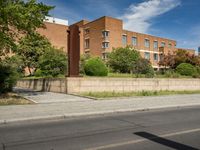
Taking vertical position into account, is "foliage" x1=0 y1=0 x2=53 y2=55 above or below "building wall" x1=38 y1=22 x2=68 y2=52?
below

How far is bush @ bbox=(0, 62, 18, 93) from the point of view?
18.4m

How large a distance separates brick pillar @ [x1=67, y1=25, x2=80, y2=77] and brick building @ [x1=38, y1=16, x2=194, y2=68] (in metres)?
41.4

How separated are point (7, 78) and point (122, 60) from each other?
29.5 meters

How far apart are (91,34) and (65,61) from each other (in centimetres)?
3958

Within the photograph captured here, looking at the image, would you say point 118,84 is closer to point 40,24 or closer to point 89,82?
point 89,82

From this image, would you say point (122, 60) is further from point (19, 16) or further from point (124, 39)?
point (19, 16)

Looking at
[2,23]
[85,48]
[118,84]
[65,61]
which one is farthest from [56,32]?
[2,23]

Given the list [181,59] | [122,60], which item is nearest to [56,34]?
[122,60]

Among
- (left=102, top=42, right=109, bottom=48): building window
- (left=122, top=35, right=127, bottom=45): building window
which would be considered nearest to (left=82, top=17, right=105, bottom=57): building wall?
(left=102, top=42, right=109, bottom=48): building window

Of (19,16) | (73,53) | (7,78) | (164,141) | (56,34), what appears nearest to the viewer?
(164,141)

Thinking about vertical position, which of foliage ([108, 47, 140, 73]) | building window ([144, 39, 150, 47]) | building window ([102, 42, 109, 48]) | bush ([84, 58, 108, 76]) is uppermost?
building window ([144, 39, 150, 47])

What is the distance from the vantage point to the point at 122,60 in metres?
46.2

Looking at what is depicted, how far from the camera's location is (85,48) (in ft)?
233

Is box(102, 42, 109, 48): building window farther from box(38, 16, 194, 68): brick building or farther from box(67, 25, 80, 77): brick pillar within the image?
box(67, 25, 80, 77): brick pillar
